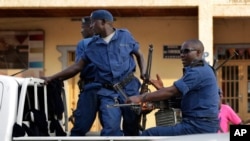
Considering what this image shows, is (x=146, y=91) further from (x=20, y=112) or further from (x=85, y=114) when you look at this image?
(x=20, y=112)

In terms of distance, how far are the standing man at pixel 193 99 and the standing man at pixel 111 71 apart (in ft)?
1.29

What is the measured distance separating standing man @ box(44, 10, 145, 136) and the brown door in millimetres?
9561

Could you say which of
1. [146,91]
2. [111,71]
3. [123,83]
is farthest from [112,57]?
[146,91]

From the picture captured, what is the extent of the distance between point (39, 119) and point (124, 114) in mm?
786

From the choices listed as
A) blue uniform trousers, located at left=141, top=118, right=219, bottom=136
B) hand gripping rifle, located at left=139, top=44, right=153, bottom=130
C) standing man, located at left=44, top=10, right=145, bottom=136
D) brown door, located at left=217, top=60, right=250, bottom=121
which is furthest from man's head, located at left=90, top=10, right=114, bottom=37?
brown door, located at left=217, top=60, right=250, bottom=121

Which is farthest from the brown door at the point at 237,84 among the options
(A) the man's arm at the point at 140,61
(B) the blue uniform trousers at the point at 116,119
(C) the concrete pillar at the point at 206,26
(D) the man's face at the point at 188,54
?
(D) the man's face at the point at 188,54

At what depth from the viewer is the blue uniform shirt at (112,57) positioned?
5027 millimetres

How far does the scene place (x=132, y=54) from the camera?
533 cm

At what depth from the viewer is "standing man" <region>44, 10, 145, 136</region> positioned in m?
4.89

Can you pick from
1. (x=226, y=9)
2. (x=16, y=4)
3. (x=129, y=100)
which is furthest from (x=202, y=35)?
(x=129, y=100)

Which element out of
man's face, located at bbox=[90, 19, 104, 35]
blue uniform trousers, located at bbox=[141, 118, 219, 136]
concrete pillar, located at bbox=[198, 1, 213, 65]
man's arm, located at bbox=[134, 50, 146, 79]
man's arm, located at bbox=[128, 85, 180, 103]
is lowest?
blue uniform trousers, located at bbox=[141, 118, 219, 136]

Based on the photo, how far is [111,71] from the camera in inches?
197

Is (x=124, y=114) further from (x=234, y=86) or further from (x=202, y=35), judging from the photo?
(x=234, y=86)

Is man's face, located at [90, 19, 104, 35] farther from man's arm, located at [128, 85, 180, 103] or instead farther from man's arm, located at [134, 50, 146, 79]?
man's arm, located at [128, 85, 180, 103]
